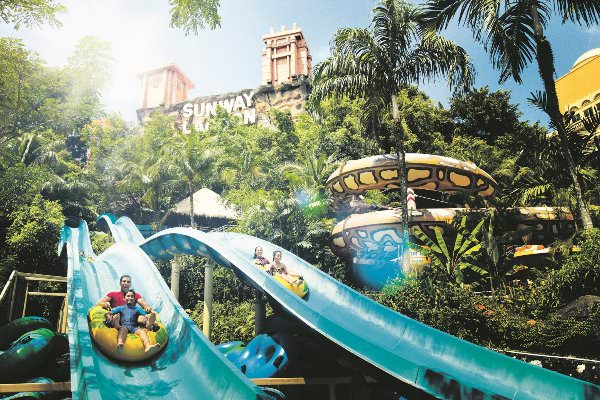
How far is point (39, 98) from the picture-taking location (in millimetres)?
16844

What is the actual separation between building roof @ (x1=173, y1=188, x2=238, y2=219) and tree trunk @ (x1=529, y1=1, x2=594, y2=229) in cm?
2454

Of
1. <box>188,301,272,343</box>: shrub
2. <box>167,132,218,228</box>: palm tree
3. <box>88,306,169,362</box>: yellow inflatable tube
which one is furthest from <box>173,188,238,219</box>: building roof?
<box>88,306,169,362</box>: yellow inflatable tube

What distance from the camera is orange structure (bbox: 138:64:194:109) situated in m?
55.3

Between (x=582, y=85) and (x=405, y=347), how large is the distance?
3002 centimetres

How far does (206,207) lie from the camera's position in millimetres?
33344

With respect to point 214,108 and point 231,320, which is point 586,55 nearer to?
point 231,320

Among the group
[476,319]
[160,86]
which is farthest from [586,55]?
[160,86]

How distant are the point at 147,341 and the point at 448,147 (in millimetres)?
25831

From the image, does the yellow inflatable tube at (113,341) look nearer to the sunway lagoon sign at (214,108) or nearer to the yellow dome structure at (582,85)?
the yellow dome structure at (582,85)

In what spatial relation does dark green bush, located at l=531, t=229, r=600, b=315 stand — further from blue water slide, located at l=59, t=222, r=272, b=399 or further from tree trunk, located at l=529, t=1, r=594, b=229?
blue water slide, located at l=59, t=222, r=272, b=399

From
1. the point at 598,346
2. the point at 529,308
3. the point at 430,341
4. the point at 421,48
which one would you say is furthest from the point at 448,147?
the point at 430,341

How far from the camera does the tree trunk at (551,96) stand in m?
10.9

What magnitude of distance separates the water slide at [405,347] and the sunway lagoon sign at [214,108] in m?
39.3

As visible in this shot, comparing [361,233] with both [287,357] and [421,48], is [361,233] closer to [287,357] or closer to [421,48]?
[421,48]
